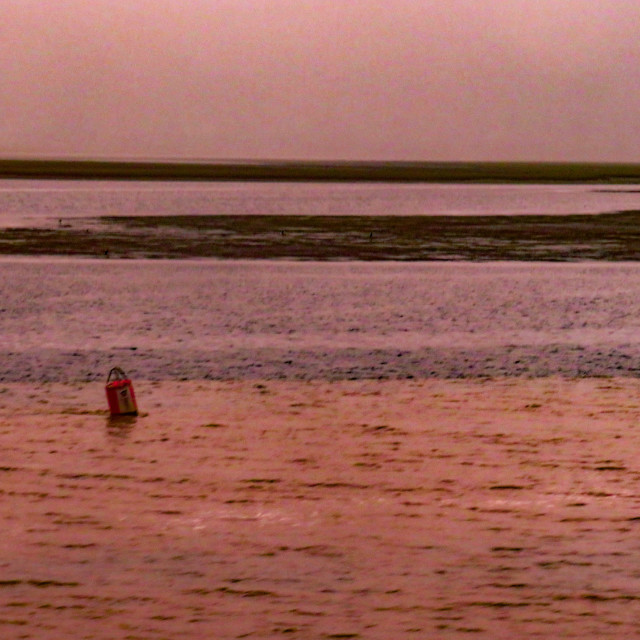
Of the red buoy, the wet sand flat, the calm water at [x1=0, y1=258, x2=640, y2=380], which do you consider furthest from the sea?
the red buoy

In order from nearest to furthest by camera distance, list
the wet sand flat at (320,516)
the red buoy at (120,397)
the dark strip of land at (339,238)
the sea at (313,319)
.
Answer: the wet sand flat at (320,516), the red buoy at (120,397), the sea at (313,319), the dark strip of land at (339,238)

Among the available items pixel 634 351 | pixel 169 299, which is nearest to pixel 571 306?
pixel 634 351

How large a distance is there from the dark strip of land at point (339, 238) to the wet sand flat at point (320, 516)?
17.8 meters

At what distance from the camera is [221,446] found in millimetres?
8867

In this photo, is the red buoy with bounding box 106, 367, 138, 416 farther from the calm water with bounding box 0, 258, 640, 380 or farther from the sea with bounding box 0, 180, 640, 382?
the calm water with bounding box 0, 258, 640, 380

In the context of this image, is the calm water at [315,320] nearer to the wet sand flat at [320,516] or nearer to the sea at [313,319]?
the sea at [313,319]

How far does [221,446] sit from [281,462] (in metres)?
0.70

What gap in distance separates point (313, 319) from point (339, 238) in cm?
1808

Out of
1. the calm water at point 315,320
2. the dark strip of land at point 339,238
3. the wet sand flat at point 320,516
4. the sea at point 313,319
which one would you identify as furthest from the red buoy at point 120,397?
the dark strip of land at point 339,238

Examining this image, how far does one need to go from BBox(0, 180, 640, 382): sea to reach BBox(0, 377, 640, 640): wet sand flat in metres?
1.70

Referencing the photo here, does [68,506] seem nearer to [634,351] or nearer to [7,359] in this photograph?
[7,359]

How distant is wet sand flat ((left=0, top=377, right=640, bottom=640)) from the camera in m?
5.40

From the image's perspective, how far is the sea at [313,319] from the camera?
1285cm

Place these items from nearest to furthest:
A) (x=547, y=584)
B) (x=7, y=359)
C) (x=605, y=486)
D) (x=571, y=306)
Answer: (x=547, y=584)
(x=605, y=486)
(x=7, y=359)
(x=571, y=306)
